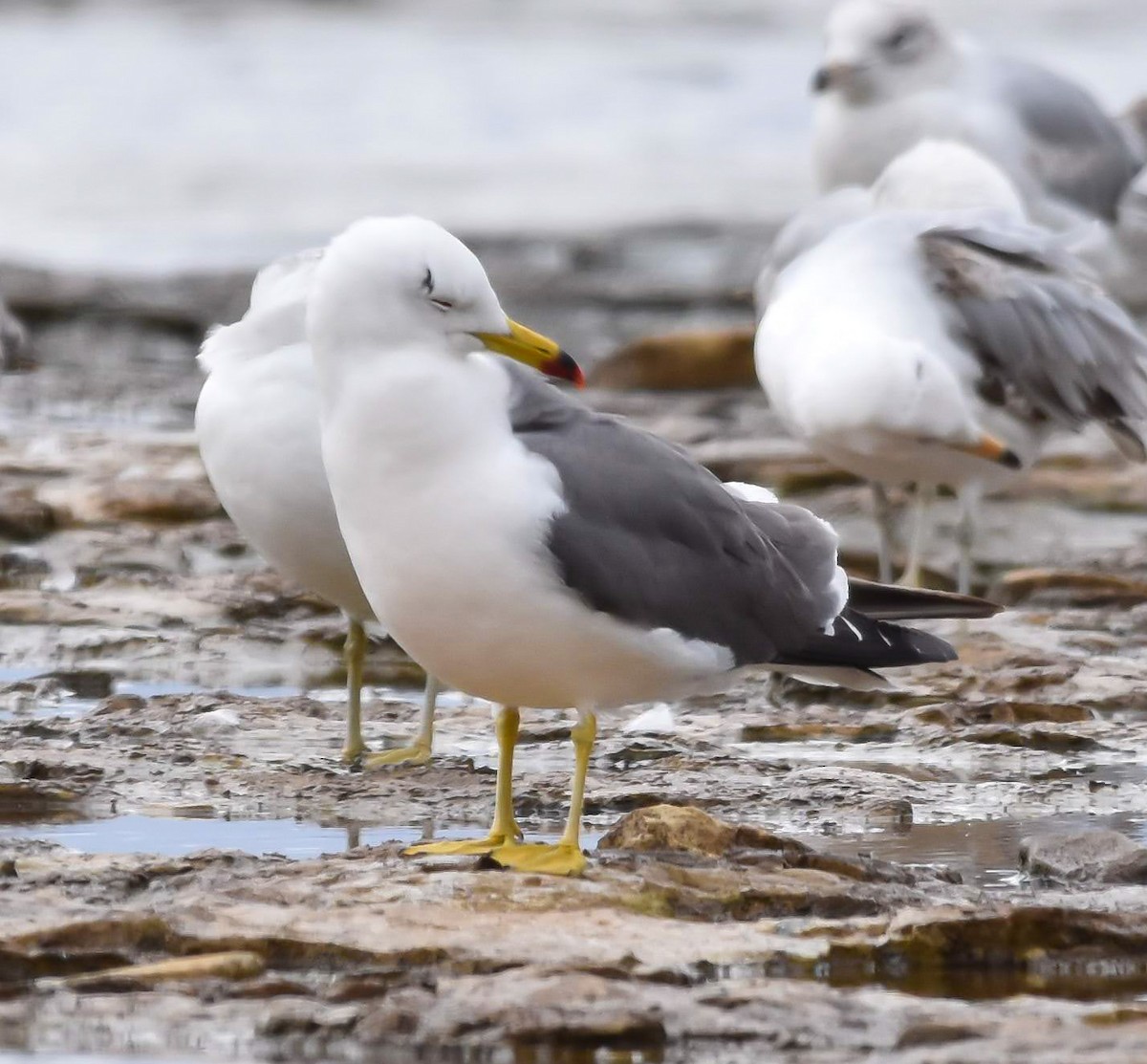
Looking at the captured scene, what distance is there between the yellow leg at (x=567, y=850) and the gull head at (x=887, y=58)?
23.7 ft

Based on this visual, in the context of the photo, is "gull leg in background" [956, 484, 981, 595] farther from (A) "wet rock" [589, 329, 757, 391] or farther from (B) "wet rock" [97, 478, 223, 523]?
(A) "wet rock" [589, 329, 757, 391]

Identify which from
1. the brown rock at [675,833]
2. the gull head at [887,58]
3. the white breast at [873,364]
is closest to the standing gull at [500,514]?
the brown rock at [675,833]

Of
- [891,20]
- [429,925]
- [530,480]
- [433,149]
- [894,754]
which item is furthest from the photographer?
[433,149]

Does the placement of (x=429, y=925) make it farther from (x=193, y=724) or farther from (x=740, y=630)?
(x=193, y=724)

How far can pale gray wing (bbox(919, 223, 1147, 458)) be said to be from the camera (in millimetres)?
7438

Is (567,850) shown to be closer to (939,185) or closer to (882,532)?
(882,532)

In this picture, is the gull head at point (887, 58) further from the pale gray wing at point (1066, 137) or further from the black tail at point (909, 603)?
the black tail at point (909, 603)

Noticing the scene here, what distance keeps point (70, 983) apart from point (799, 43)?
24.8 metres

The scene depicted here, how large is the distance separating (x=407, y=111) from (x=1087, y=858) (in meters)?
20.1

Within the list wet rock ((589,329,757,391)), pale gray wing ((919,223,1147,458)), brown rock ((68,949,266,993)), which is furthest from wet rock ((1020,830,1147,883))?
wet rock ((589,329,757,391))

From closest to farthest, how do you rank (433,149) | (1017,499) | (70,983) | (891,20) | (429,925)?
(70,983) → (429,925) → (1017,499) → (891,20) → (433,149)

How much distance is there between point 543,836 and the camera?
4.61 m

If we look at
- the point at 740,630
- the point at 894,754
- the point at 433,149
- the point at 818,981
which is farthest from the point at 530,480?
the point at 433,149

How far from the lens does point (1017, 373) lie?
7465mm
